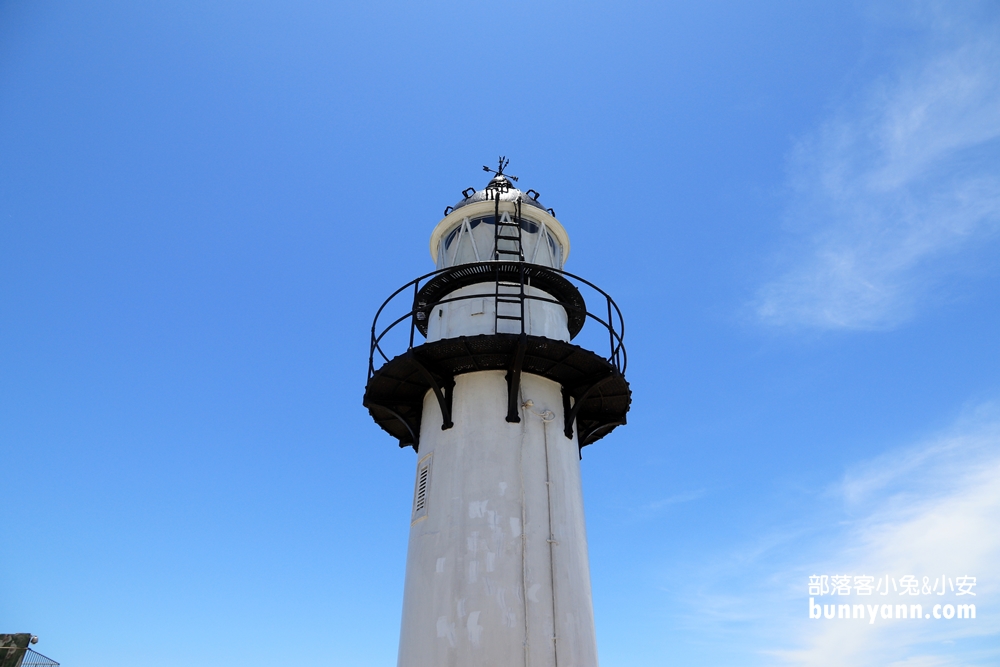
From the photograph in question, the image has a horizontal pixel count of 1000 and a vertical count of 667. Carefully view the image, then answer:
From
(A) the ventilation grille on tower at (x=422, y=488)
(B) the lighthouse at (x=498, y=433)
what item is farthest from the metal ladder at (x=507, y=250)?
(A) the ventilation grille on tower at (x=422, y=488)

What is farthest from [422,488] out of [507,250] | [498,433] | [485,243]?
[485,243]

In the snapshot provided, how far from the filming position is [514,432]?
11.5 m

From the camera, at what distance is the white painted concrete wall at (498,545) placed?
9.62 m

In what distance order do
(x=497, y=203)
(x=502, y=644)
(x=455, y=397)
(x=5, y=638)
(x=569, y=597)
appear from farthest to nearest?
(x=497, y=203)
(x=455, y=397)
(x=5, y=638)
(x=569, y=597)
(x=502, y=644)

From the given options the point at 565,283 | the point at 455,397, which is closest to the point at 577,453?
the point at 455,397

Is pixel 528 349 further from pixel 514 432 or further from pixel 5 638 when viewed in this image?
pixel 5 638

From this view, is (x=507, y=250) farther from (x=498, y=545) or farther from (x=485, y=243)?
(x=498, y=545)

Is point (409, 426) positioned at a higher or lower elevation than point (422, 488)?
higher

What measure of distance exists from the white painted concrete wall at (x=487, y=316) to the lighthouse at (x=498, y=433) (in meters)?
0.03

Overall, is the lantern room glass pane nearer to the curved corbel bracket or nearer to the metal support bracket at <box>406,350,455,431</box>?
the metal support bracket at <box>406,350,455,431</box>

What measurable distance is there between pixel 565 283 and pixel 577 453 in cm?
367

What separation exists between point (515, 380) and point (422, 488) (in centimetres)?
256

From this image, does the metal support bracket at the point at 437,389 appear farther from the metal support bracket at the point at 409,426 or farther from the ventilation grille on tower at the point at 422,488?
the metal support bracket at the point at 409,426

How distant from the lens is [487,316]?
12.9m
